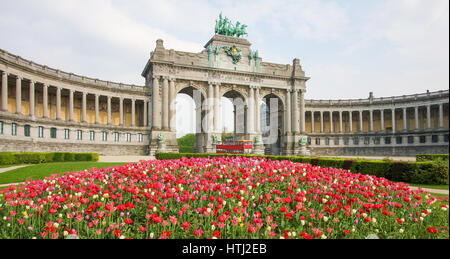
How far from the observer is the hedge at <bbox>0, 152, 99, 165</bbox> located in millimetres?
28469

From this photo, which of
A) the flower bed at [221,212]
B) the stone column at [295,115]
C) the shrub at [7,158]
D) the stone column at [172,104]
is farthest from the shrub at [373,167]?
the stone column at [295,115]

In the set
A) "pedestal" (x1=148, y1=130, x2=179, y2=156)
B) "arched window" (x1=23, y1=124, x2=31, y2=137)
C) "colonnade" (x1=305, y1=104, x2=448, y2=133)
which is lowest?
"pedestal" (x1=148, y1=130, x2=179, y2=156)

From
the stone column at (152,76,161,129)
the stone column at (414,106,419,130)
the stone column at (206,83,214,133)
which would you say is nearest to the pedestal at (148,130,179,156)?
the stone column at (152,76,161,129)

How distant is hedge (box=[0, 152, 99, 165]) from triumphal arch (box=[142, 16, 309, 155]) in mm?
18111

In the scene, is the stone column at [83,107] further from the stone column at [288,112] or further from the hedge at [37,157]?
the stone column at [288,112]

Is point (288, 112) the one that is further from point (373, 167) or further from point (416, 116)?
point (373, 167)

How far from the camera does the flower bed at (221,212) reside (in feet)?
20.7

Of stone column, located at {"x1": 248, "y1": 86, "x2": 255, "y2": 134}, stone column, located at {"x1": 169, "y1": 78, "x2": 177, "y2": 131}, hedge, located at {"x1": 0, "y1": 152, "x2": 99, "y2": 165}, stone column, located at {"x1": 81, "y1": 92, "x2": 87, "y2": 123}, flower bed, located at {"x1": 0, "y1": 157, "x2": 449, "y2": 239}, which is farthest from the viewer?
stone column, located at {"x1": 248, "y1": 86, "x2": 255, "y2": 134}

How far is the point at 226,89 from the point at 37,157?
39.5m

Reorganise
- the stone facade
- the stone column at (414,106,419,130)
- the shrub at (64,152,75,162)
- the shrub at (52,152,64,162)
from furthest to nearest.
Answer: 1. the stone column at (414,106,419,130)
2. the stone facade
3. the shrub at (64,152,75,162)
4. the shrub at (52,152,64,162)

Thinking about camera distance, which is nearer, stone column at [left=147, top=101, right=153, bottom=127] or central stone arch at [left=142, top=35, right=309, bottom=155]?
central stone arch at [left=142, top=35, right=309, bottom=155]

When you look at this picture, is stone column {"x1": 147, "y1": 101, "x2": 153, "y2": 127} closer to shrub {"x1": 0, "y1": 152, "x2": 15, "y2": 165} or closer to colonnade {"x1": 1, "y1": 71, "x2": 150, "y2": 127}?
colonnade {"x1": 1, "y1": 71, "x2": 150, "y2": 127}

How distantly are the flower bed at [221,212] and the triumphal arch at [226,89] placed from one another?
44514 millimetres
